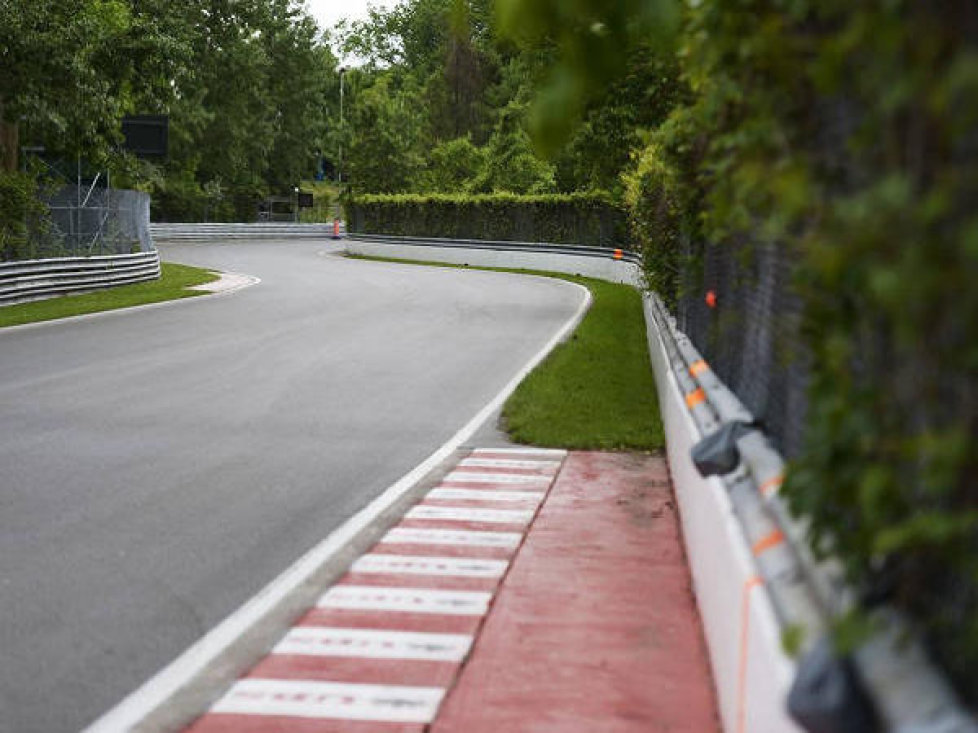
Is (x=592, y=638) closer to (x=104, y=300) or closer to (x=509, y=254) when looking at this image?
(x=104, y=300)

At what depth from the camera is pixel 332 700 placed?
5.49 meters

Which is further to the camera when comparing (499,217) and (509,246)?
(499,217)

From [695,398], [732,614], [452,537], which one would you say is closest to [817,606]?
[732,614]

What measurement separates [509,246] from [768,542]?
45.1 m

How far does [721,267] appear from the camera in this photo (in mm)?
8430

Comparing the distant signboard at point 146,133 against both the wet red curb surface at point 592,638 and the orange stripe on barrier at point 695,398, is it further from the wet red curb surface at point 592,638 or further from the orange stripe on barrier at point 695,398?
the orange stripe on barrier at point 695,398

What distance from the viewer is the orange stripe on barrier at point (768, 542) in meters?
4.38

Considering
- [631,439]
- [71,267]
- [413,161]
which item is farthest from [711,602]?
[413,161]

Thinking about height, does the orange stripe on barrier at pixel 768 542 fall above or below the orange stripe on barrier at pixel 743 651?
above

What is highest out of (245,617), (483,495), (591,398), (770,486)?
(770,486)

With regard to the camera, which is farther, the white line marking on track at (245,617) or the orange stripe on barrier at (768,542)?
the white line marking on track at (245,617)

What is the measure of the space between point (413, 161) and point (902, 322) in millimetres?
75557

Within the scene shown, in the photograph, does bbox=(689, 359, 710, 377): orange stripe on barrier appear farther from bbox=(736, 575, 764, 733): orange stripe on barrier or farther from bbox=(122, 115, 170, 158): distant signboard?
bbox=(122, 115, 170, 158): distant signboard

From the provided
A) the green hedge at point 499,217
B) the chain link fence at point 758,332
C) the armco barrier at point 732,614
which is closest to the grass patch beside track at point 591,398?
the chain link fence at point 758,332
